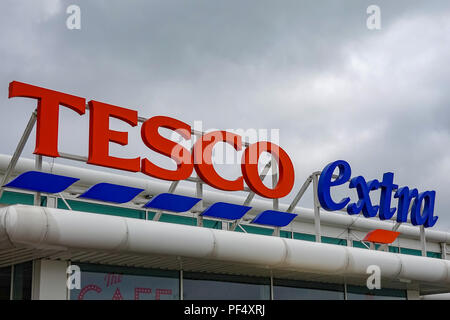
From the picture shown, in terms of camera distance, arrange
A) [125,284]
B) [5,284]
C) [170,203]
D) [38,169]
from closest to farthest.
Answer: [38,169] < [5,284] < [125,284] < [170,203]

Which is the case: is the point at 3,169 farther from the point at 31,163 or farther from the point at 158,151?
the point at 158,151

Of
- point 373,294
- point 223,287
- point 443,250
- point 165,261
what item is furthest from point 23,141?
point 443,250

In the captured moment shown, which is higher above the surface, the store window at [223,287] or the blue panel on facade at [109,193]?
the blue panel on facade at [109,193]

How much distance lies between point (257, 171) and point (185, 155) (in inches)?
93.3

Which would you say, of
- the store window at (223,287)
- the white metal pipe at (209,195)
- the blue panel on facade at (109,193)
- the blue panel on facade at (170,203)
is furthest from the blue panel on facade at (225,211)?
the white metal pipe at (209,195)

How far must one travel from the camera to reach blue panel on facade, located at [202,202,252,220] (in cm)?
1858

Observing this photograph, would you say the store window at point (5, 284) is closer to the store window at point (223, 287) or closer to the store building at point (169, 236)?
the store building at point (169, 236)

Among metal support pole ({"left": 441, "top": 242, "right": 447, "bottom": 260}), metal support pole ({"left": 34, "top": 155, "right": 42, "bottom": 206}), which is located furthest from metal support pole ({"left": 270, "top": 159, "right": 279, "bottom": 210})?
metal support pole ({"left": 441, "top": 242, "right": 447, "bottom": 260})

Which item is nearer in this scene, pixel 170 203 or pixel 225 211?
pixel 170 203

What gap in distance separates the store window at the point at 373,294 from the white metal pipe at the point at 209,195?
5387 mm

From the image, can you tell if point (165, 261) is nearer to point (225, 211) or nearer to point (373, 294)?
point (225, 211)

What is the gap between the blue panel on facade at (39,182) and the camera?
50.6ft

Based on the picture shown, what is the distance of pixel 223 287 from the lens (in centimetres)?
1912

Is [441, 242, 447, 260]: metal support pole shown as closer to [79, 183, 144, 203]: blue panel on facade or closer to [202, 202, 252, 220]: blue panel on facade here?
[202, 202, 252, 220]: blue panel on facade
